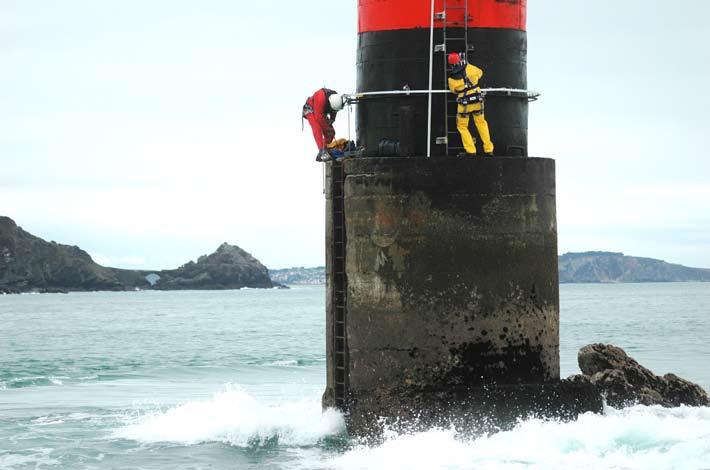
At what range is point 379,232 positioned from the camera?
1547cm

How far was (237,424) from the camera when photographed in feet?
61.8

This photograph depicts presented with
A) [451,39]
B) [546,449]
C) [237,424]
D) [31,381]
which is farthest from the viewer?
[31,381]

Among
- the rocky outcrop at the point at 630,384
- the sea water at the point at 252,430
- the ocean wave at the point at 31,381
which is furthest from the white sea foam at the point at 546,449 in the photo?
the ocean wave at the point at 31,381

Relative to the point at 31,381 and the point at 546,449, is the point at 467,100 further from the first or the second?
the point at 31,381

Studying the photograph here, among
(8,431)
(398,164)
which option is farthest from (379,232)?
(8,431)

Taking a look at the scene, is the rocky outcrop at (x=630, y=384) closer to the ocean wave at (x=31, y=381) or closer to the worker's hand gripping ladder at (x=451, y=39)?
the worker's hand gripping ladder at (x=451, y=39)

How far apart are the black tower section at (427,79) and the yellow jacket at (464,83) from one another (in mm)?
227

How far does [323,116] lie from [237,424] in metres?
4.70

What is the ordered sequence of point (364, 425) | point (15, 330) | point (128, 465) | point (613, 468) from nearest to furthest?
1. point (613, 468)
2. point (364, 425)
3. point (128, 465)
4. point (15, 330)

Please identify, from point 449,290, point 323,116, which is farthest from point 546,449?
point 323,116

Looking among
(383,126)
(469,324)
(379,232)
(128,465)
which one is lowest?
(128,465)

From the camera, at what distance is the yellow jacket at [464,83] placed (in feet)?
51.6

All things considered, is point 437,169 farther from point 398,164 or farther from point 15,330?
point 15,330

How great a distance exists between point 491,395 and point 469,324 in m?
0.85
